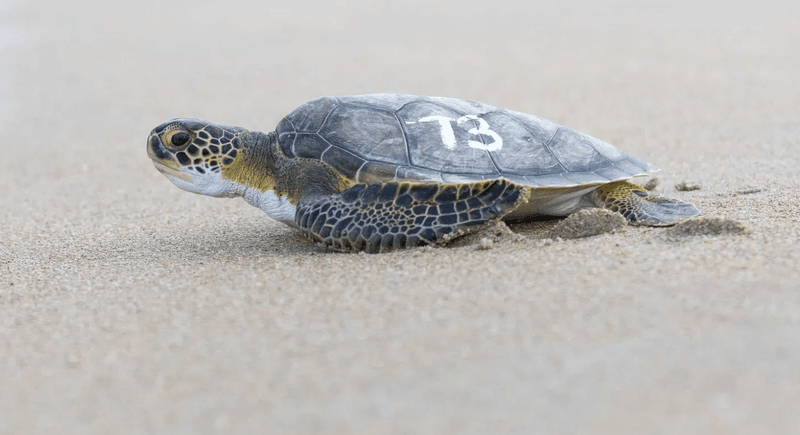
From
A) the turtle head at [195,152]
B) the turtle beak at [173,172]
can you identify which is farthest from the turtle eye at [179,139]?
the turtle beak at [173,172]

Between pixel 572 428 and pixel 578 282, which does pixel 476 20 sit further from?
pixel 572 428

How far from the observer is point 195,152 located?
4.30 metres

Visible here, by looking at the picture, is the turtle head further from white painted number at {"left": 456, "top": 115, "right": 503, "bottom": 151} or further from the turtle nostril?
white painted number at {"left": 456, "top": 115, "right": 503, "bottom": 151}

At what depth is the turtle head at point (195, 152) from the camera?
429cm

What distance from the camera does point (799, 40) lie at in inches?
410

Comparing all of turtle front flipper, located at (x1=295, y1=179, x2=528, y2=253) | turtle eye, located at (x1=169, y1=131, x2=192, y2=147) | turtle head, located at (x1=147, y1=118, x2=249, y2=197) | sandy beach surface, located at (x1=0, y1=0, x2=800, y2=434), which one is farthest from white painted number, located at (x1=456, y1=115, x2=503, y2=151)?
turtle eye, located at (x1=169, y1=131, x2=192, y2=147)

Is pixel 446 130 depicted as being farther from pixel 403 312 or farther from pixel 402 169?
pixel 403 312

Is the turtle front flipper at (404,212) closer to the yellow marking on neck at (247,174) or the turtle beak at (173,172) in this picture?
the yellow marking on neck at (247,174)

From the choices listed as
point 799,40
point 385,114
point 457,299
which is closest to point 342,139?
point 385,114

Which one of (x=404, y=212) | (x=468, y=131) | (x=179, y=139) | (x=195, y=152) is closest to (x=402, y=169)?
(x=404, y=212)

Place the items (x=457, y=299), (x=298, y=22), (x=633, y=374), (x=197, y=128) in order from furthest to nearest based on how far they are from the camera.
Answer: (x=298, y=22) → (x=197, y=128) → (x=457, y=299) → (x=633, y=374)

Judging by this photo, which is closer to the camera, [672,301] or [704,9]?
[672,301]

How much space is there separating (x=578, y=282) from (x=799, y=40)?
9.47m

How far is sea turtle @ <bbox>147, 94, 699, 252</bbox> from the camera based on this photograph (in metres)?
3.76
